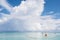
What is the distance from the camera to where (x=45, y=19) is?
2287 millimetres

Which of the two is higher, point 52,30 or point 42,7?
point 42,7

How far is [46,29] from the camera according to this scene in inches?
90.6

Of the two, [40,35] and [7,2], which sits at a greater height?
[7,2]

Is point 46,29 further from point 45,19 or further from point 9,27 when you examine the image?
point 9,27

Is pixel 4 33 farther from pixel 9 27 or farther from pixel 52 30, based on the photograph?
pixel 52 30

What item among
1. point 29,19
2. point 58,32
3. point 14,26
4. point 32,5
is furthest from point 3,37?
point 58,32

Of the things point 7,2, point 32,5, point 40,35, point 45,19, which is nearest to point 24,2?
point 32,5

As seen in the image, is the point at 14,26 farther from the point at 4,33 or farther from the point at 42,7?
the point at 42,7

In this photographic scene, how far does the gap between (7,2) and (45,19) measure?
664mm

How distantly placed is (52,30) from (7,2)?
2.77 feet

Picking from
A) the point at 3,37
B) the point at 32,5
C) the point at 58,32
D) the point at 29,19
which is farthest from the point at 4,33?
the point at 58,32

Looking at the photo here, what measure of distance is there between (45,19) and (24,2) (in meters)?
0.43

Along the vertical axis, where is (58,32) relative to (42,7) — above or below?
below

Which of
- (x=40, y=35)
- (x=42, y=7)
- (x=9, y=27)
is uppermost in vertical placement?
(x=42, y=7)
